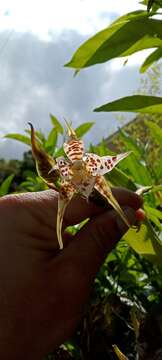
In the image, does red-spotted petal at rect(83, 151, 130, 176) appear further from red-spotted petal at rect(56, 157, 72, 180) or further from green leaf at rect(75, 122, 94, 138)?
green leaf at rect(75, 122, 94, 138)

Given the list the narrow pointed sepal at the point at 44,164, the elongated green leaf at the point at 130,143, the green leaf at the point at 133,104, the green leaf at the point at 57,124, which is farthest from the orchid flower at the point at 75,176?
the green leaf at the point at 57,124

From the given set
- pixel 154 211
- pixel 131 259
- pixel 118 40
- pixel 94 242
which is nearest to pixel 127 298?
pixel 131 259

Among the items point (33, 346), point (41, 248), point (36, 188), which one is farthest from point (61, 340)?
point (36, 188)

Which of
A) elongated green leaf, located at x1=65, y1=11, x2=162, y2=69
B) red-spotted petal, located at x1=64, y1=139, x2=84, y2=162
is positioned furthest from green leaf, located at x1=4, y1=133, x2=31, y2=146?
red-spotted petal, located at x1=64, y1=139, x2=84, y2=162

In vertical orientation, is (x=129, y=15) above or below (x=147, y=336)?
above

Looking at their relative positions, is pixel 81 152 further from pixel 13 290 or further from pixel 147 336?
pixel 147 336

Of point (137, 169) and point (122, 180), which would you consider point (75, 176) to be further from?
point (137, 169)
